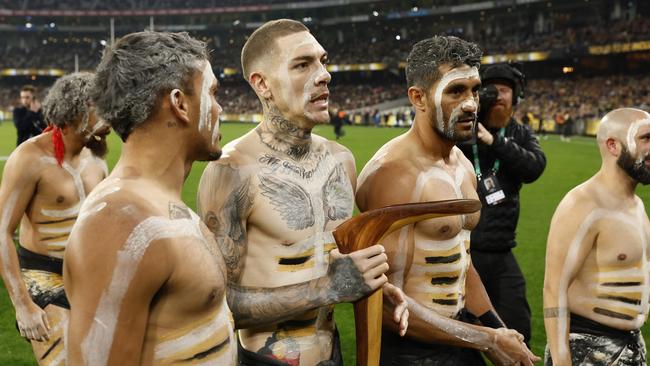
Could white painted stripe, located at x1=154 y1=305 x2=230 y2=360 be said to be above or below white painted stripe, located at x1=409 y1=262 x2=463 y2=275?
above

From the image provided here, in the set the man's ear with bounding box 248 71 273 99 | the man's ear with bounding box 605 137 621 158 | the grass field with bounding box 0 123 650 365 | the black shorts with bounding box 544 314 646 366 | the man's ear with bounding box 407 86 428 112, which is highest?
the man's ear with bounding box 248 71 273 99

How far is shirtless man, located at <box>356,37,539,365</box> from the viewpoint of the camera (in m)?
3.07

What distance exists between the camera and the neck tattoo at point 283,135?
297 cm

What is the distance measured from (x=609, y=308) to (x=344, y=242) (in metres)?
1.86

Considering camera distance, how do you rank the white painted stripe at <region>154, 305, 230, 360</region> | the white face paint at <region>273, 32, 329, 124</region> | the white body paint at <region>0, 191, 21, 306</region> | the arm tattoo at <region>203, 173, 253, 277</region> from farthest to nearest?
the white body paint at <region>0, 191, 21, 306</region>, the white face paint at <region>273, 32, 329, 124</region>, the arm tattoo at <region>203, 173, 253, 277</region>, the white painted stripe at <region>154, 305, 230, 360</region>

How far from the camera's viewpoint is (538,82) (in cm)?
5216

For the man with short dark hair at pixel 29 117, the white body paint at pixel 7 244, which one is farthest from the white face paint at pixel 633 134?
the man with short dark hair at pixel 29 117

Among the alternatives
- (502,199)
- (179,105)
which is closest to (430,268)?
(179,105)

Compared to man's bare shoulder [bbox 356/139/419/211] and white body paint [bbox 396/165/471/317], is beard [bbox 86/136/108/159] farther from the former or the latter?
white body paint [bbox 396/165/471/317]

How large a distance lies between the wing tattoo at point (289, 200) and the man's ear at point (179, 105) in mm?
827

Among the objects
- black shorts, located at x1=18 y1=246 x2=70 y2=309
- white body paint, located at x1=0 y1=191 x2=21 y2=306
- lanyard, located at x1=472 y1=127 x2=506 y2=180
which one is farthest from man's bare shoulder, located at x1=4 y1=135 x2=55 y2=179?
lanyard, located at x1=472 y1=127 x2=506 y2=180

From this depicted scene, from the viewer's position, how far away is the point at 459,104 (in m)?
3.40

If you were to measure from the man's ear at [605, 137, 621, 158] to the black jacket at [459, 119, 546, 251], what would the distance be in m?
1.17

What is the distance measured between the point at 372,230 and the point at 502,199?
105 inches
